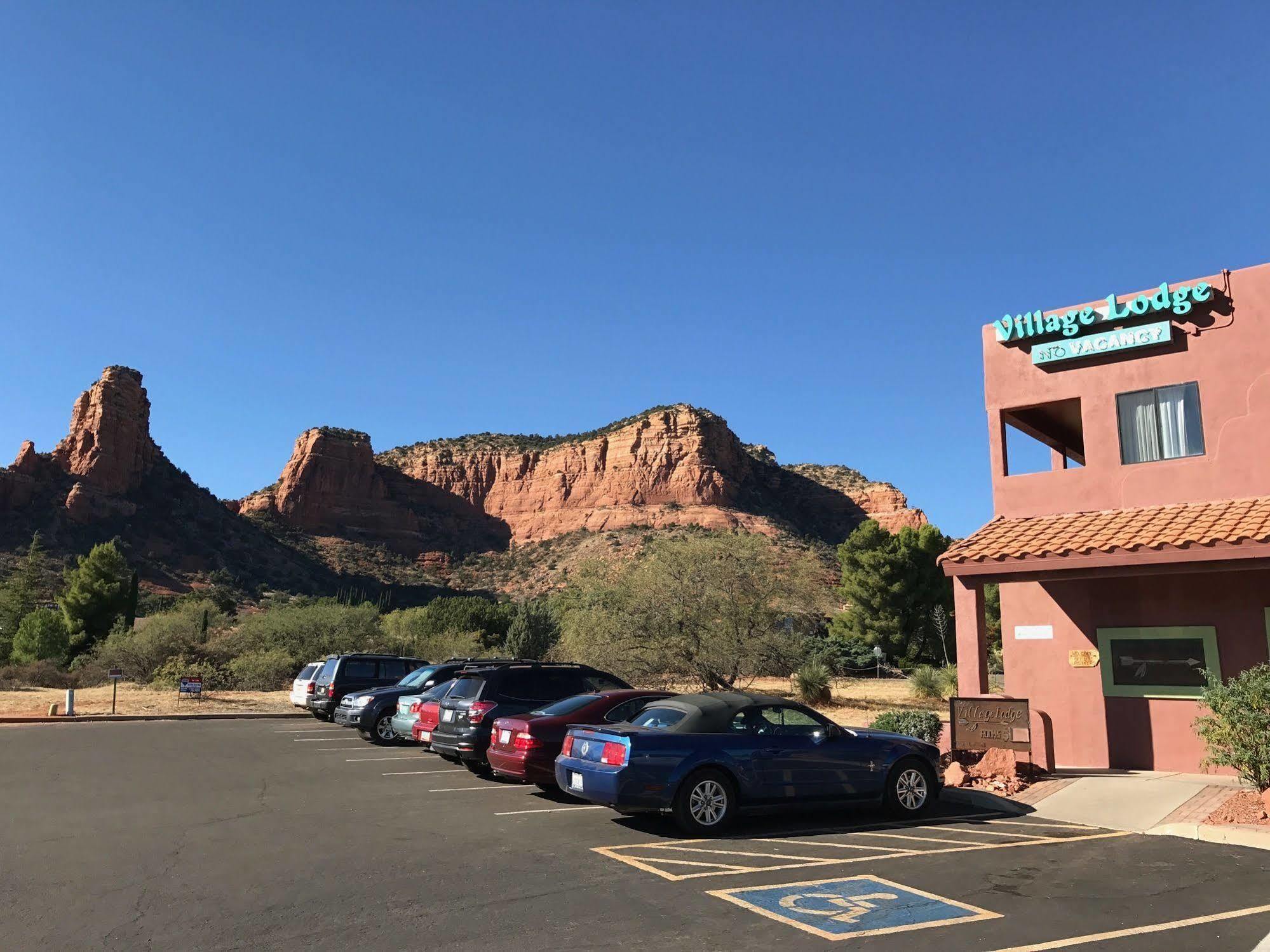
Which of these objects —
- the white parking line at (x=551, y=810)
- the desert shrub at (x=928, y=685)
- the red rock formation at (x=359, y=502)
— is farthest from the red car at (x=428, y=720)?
the red rock formation at (x=359, y=502)

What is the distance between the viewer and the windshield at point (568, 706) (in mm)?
12312

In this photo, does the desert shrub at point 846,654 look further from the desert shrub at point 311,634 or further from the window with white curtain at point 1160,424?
the window with white curtain at point 1160,424

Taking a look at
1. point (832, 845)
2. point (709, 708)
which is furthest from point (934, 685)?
point (832, 845)

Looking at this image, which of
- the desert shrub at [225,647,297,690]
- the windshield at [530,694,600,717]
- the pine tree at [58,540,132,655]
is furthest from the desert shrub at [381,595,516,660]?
the windshield at [530,694,600,717]

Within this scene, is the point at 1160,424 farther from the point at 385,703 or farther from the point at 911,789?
the point at 385,703

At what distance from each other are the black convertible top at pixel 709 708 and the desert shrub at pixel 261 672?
3070 cm

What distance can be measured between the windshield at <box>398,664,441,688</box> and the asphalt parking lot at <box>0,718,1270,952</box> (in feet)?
22.1

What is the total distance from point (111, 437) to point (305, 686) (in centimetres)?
7198

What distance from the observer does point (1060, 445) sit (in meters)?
19.8

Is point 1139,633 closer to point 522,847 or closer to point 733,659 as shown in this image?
point 522,847

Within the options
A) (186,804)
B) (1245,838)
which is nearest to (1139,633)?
(1245,838)

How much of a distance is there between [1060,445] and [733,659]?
38.4 feet

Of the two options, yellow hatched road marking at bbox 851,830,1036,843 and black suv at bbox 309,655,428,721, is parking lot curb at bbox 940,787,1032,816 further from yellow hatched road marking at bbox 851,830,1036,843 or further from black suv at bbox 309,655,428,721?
black suv at bbox 309,655,428,721

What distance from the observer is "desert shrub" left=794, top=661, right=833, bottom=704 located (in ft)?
92.7
